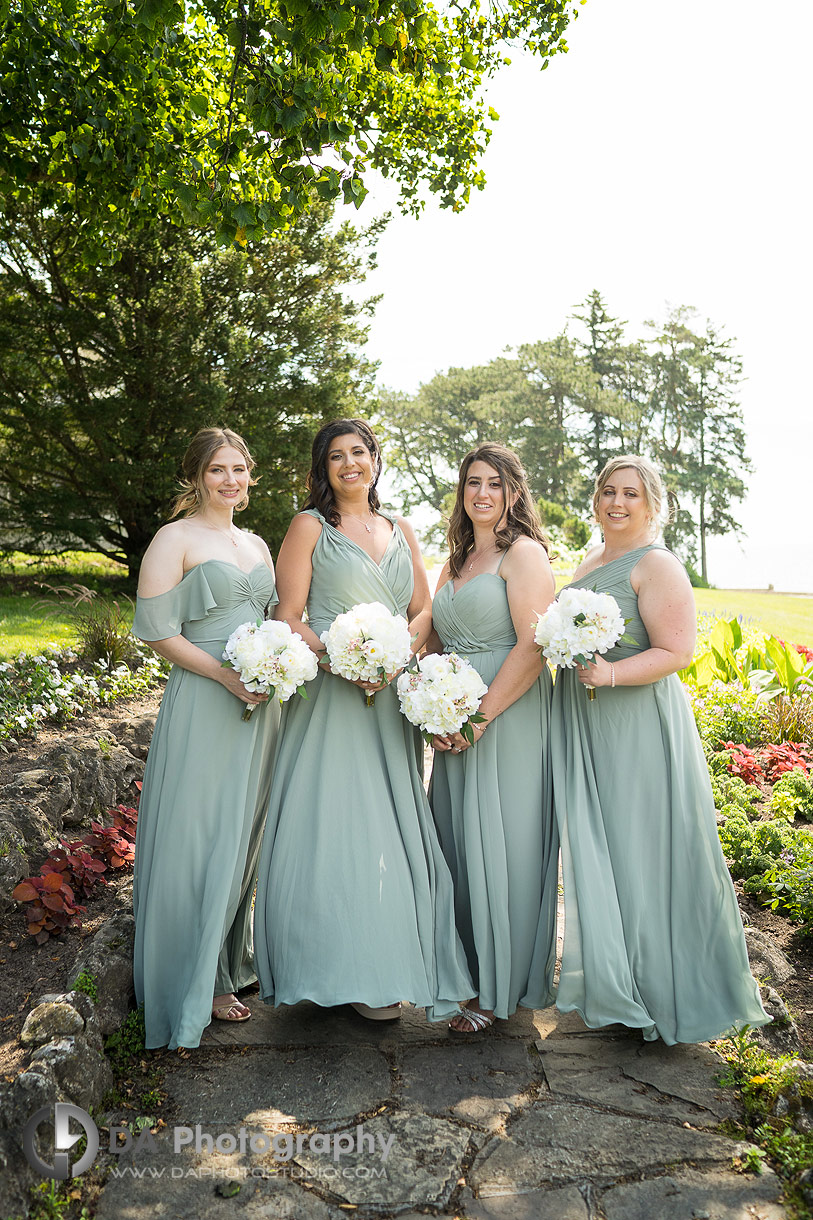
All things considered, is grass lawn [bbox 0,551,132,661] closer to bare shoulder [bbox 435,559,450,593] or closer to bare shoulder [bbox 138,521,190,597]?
bare shoulder [bbox 138,521,190,597]

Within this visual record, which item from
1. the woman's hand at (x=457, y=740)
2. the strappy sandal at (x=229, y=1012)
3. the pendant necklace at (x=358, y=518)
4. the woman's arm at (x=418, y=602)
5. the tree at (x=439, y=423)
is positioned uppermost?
the tree at (x=439, y=423)

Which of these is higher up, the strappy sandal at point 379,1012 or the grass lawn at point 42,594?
the grass lawn at point 42,594

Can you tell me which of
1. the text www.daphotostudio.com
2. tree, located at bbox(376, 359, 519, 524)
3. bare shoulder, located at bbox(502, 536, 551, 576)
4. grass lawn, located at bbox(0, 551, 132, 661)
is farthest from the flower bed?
tree, located at bbox(376, 359, 519, 524)

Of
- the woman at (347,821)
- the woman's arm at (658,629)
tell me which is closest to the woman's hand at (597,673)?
the woman's arm at (658,629)

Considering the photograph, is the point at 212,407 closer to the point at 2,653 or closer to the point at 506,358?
the point at 2,653

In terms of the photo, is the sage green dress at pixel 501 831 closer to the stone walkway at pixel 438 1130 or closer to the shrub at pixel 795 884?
the stone walkway at pixel 438 1130

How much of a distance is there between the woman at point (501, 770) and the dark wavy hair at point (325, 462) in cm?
48

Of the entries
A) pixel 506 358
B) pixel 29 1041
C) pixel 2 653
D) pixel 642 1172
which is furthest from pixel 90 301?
pixel 506 358

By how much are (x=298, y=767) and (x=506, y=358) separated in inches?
1753

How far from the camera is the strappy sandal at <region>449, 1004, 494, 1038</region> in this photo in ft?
12.4

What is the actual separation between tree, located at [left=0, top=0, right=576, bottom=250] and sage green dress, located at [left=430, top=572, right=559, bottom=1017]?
280 cm

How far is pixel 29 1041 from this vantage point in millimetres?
3066

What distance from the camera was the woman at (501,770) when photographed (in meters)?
3.86

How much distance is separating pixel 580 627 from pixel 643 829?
0.97 meters
